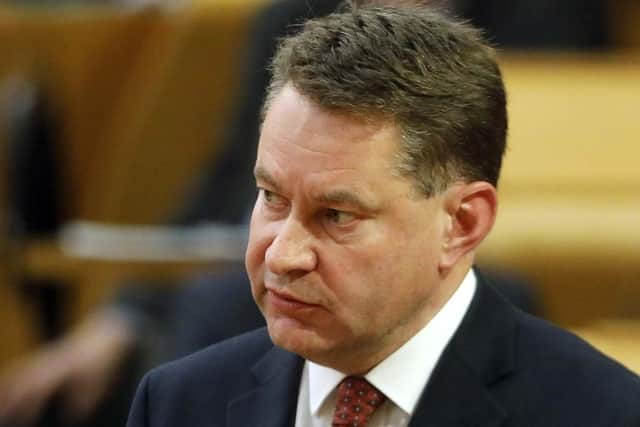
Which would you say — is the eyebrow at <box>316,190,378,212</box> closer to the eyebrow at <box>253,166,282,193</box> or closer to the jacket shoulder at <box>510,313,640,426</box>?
the eyebrow at <box>253,166,282,193</box>

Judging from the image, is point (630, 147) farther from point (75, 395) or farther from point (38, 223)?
point (38, 223)

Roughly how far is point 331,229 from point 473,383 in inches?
9.3

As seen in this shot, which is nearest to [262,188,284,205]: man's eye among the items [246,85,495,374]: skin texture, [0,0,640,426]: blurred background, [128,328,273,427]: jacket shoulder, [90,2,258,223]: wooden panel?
[246,85,495,374]: skin texture

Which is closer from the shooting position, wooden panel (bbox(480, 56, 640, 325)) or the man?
the man

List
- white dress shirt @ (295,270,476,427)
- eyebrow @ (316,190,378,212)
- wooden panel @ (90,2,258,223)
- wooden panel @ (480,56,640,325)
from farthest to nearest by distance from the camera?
wooden panel @ (90,2,258,223) → wooden panel @ (480,56,640,325) → white dress shirt @ (295,270,476,427) → eyebrow @ (316,190,378,212)

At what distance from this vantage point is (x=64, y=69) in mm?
4453

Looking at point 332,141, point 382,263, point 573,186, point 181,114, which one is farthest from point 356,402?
point 181,114

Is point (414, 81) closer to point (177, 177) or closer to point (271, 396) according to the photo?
point (271, 396)

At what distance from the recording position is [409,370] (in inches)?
57.4

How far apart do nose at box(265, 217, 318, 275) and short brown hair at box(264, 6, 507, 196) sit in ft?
0.36

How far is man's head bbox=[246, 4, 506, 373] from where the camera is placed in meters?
1.35

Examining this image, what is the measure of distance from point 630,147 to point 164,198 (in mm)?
→ 1495

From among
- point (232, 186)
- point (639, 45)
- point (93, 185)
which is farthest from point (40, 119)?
point (639, 45)

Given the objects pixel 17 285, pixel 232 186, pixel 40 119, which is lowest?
pixel 17 285
